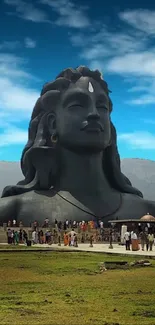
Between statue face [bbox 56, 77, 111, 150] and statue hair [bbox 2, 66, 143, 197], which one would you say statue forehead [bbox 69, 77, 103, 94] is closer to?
statue face [bbox 56, 77, 111, 150]

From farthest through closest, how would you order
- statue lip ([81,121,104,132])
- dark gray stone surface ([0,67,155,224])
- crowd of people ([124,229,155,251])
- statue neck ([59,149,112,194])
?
statue neck ([59,149,112,194]) < dark gray stone surface ([0,67,155,224]) < statue lip ([81,121,104,132]) < crowd of people ([124,229,155,251])

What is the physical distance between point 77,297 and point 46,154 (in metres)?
33.2

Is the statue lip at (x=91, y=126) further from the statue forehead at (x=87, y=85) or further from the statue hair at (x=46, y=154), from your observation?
the statue hair at (x=46, y=154)

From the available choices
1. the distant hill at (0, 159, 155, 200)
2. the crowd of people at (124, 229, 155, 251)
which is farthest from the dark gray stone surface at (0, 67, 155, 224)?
the distant hill at (0, 159, 155, 200)

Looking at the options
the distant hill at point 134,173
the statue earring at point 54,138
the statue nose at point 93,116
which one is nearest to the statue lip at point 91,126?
the statue nose at point 93,116

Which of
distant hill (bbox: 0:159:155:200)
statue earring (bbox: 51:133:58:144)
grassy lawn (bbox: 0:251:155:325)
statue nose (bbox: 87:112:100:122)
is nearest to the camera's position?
grassy lawn (bbox: 0:251:155:325)

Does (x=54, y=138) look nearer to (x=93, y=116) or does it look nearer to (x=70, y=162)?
(x=70, y=162)

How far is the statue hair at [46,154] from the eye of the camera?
137 ft

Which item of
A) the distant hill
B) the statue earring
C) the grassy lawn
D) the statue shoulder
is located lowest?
the grassy lawn

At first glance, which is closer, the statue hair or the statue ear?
the statue hair

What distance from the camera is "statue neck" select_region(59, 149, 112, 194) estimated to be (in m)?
42.3

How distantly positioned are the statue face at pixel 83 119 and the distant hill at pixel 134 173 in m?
57.8

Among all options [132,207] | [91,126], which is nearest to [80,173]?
[91,126]

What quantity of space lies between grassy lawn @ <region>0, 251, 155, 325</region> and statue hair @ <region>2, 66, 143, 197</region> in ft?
93.1
